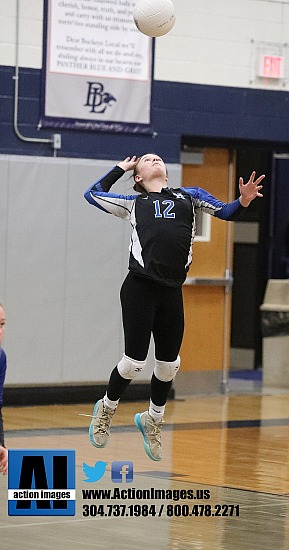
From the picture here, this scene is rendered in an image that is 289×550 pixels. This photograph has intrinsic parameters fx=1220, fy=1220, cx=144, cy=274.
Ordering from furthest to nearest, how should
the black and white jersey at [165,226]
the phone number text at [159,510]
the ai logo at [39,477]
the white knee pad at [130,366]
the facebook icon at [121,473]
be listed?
the facebook icon at [121,473], the white knee pad at [130,366], the black and white jersey at [165,226], the phone number text at [159,510], the ai logo at [39,477]

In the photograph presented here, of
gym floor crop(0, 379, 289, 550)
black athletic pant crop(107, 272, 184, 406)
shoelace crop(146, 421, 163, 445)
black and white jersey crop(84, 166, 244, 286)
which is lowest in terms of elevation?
gym floor crop(0, 379, 289, 550)

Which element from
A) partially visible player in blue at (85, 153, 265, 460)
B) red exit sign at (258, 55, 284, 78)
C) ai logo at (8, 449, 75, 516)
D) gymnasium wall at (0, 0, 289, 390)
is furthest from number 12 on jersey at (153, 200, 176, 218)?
red exit sign at (258, 55, 284, 78)

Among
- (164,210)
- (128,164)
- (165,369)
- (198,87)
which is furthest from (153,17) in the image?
(198,87)

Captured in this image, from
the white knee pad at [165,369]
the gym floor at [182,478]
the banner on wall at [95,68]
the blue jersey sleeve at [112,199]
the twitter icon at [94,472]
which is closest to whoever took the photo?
the gym floor at [182,478]

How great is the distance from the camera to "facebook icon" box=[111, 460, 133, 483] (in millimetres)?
7836

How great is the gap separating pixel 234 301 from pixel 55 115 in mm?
5512

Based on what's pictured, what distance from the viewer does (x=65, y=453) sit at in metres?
6.09

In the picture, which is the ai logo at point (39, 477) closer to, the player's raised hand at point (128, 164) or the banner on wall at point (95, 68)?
the player's raised hand at point (128, 164)

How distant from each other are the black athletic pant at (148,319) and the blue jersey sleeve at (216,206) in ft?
1.74

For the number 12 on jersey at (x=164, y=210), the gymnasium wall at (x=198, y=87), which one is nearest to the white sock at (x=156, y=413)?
the number 12 on jersey at (x=164, y=210)

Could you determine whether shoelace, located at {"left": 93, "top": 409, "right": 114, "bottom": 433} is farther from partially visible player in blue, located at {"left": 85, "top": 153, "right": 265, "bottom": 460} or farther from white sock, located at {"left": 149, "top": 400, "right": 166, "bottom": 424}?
white sock, located at {"left": 149, "top": 400, "right": 166, "bottom": 424}

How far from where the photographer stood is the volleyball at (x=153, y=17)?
9172 mm

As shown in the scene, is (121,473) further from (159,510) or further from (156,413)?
(159,510)

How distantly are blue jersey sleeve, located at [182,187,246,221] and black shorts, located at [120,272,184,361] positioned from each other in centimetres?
53
